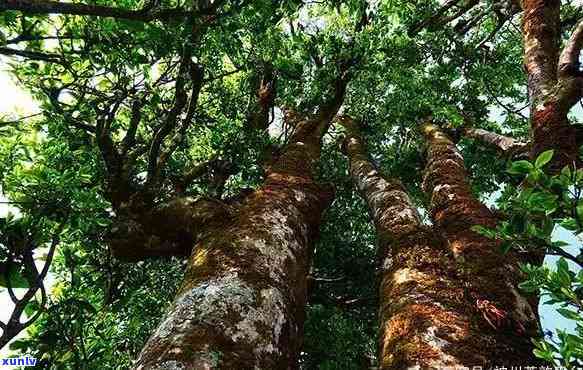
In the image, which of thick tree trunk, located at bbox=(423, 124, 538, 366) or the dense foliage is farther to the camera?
the dense foliage

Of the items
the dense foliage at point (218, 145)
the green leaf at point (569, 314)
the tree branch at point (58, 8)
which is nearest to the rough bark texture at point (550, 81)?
the dense foliage at point (218, 145)

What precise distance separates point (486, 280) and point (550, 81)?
2882 millimetres

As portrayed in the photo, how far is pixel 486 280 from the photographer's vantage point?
328 cm

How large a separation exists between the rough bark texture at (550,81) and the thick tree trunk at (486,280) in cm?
90

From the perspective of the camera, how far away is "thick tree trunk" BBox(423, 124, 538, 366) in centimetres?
259

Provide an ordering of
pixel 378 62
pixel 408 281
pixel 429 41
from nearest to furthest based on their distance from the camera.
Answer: pixel 408 281 → pixel 378 62 → pixel 429 41

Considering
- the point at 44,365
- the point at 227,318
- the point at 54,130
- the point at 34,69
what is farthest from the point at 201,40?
the point at 44,365

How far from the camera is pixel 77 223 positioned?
461cm

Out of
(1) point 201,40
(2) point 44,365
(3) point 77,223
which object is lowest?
(2) point 44,365

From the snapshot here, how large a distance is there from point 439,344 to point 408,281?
0.91 metres

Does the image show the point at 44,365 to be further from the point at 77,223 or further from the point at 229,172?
the point at 229,172

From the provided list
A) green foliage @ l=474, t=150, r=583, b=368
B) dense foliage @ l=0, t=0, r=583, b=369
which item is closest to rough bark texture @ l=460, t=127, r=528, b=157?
dense foliage @ l=0, t=0, r=583, b=369

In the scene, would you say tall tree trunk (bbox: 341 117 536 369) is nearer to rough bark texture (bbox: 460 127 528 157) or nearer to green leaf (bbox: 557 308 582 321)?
green leaf (bbox: 557 308 582 321)

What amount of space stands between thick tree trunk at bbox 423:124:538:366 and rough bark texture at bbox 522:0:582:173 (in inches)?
35.4
